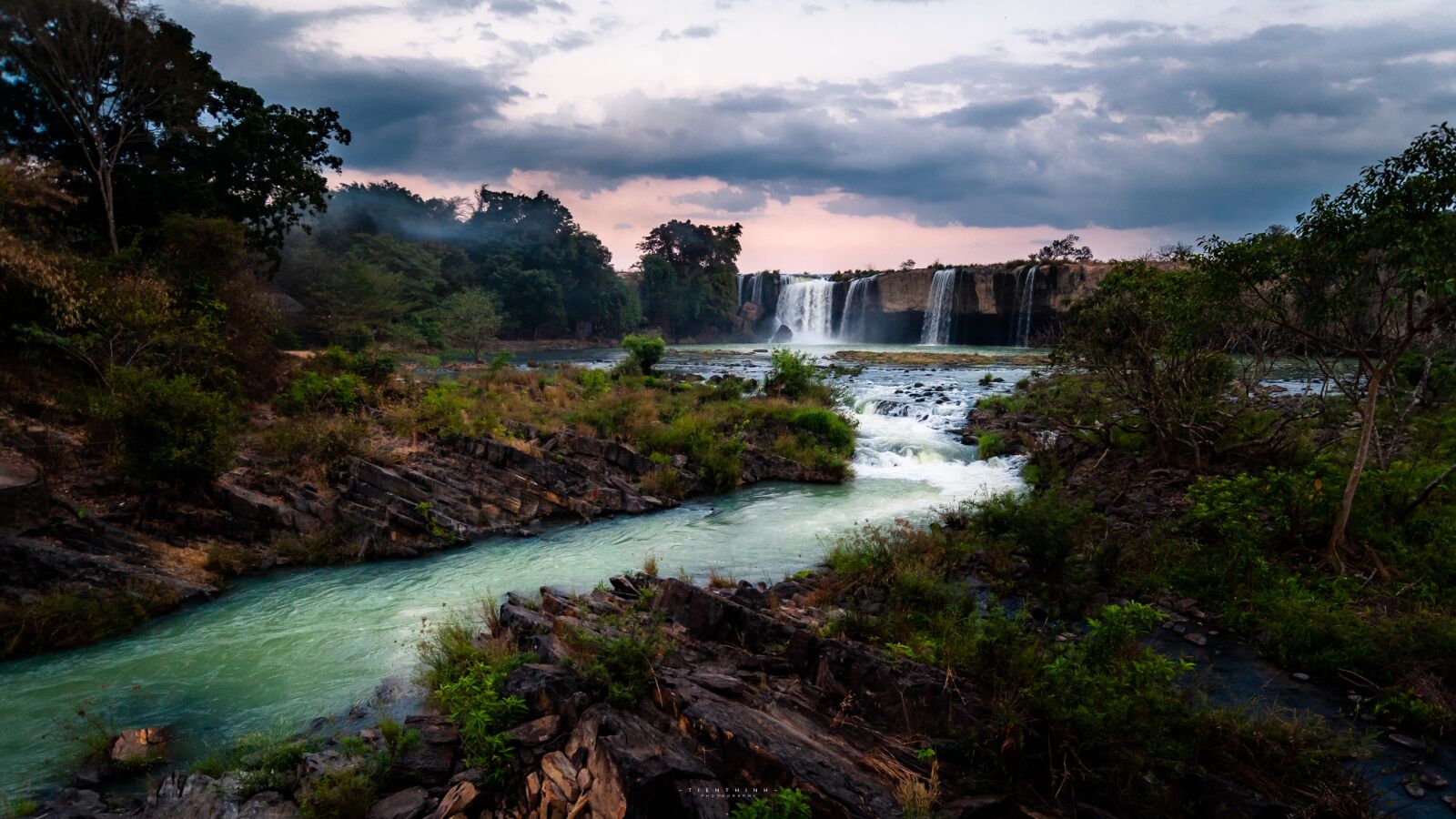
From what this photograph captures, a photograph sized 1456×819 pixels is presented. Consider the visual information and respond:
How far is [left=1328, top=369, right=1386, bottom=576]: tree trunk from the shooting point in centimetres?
796

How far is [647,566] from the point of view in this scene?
10750mm

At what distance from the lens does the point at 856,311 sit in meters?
67.1

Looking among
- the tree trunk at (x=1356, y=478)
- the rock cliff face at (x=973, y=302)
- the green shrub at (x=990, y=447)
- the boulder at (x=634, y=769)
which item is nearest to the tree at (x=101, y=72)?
the boulder at (x=634, y=769)

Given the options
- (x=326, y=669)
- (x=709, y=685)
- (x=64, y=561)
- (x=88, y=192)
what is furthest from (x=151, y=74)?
(x=709, y=685)

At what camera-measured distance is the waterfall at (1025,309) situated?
173 ft

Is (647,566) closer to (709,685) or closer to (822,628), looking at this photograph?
(822,628)

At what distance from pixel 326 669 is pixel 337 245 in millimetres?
55085

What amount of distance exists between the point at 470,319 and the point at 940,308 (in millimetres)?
39557

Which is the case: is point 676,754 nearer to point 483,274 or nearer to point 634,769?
point 634,769

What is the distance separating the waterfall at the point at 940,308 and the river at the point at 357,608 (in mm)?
42035

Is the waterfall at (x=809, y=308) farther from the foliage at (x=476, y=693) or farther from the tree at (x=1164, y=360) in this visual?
the foliage at (x=476, y=693)

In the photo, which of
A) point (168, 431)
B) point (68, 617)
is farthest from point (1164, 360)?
point (68, 617)

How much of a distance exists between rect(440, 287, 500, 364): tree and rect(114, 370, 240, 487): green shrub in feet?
93.4

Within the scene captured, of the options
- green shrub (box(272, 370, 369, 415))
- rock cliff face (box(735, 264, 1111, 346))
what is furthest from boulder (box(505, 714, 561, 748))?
rock cliff face (box(735, 264, 1111, 346))
